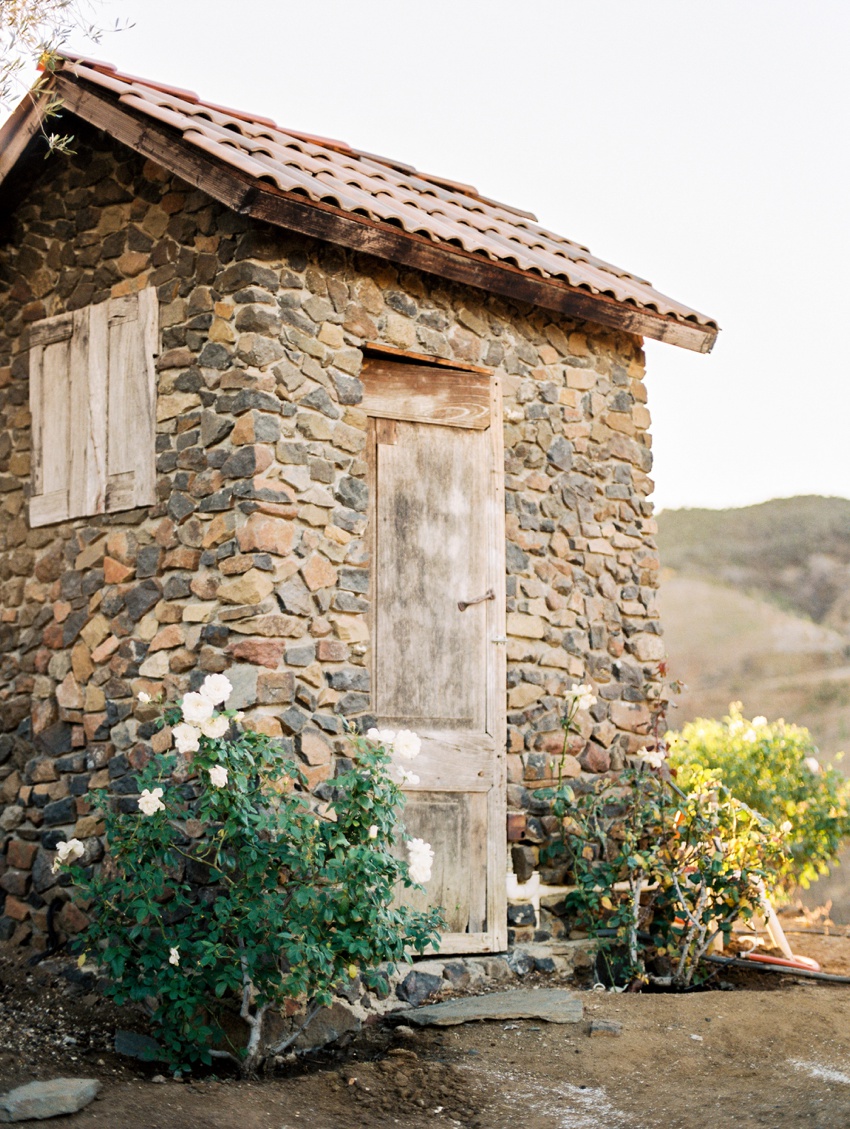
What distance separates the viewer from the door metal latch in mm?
6316

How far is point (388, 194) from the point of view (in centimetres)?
648

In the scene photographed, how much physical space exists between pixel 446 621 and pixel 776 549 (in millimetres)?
14370

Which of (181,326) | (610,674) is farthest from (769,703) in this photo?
(181,326)

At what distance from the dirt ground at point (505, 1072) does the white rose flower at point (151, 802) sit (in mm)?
1016

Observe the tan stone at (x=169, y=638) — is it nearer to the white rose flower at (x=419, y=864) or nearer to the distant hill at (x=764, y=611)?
the white rose flower at (x=419, y=864)

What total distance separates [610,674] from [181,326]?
3042 mm

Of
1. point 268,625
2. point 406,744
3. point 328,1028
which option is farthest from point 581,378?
point 328,1028

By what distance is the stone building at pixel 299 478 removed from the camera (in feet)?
18.3

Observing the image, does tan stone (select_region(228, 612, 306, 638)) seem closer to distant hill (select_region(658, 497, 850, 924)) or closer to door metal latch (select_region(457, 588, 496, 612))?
door metal latch (select_region(457, 588, 496, 612))

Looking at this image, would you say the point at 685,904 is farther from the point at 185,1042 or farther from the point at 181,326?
the point at 181,326

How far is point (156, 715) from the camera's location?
226 inches

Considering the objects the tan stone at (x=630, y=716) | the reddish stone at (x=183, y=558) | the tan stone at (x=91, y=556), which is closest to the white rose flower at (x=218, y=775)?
the reddish stone at (x=183, y=558)

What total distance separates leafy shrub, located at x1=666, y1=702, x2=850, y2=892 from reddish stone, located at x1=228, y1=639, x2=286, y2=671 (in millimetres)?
4372

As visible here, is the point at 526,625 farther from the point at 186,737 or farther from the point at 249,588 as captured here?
the point at 186,737
